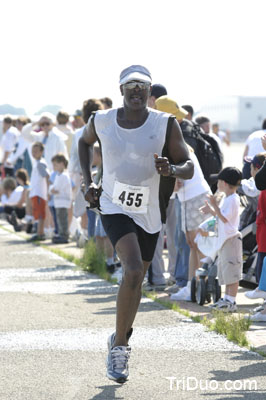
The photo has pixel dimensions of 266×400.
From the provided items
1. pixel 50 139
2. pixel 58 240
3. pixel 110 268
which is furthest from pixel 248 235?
pixel 50 139

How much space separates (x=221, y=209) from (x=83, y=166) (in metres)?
2.28

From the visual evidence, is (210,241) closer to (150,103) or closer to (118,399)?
(150,103)

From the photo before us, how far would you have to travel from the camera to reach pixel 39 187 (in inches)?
659

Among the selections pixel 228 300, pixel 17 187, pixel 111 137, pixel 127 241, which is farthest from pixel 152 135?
pixel 17 187

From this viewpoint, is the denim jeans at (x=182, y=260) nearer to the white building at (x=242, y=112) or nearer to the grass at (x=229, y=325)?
the grass at (x=229, y=325)

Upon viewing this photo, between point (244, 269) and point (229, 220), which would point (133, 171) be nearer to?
point (229, 220)

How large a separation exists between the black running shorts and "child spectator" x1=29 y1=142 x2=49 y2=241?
995cm

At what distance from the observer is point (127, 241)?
6.37m

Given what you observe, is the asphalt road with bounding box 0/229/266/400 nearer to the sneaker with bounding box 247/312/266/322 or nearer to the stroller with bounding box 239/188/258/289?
the sneaker with bounding box 247/312/266/322

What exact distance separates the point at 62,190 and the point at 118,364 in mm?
9631

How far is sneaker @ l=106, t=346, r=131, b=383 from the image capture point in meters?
6.07

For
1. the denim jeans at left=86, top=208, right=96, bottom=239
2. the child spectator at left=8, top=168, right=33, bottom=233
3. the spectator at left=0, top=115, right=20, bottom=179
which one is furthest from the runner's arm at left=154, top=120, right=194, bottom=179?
the spectator at left=0, top=115, right=20, bottom=179

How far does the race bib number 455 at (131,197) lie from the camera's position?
6492 mm

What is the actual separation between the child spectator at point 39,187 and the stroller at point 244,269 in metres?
6.33
